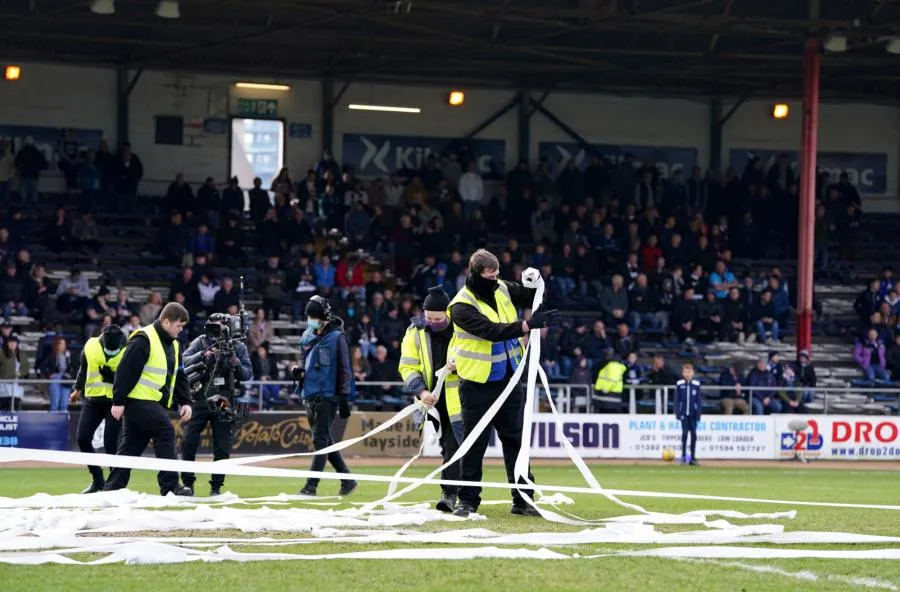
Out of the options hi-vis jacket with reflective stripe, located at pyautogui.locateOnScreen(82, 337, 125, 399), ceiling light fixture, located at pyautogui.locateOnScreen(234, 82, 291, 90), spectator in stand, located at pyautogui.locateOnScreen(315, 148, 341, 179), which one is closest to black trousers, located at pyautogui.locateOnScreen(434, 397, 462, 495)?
hi-vis jacket with reflective stripe, located at pyautogui.locateOnScreen(82, 337, 125, 399)

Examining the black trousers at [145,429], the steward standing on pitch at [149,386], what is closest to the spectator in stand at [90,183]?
the steward standing on pitch at [149,386]

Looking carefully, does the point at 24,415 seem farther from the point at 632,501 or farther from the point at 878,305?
the point at 878,305

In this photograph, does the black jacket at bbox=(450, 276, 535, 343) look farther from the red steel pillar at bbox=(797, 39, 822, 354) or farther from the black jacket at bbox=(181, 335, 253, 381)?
the red steel pillar at bbox=(797, 39, 822, 354)

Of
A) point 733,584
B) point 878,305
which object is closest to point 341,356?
point 733,584

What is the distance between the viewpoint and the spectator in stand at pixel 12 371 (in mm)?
27172

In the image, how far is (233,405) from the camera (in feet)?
51.9

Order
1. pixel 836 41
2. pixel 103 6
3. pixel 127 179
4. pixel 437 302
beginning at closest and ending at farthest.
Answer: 1. pixel 437 302
2. pixel 103 6
3. pixel 836 41
4. pixel 127 179

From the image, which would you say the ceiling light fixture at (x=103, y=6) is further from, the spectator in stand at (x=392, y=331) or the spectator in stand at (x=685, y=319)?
the spectator in stand at (x=685, y=319)

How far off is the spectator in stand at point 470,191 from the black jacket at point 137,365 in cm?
2457

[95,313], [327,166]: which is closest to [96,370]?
[95,313]

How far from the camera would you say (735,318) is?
3544 centimetres

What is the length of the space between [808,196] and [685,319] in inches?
149

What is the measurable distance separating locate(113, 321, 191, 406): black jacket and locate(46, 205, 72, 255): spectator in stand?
20.2 meters

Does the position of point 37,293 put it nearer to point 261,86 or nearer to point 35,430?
point 35,430
